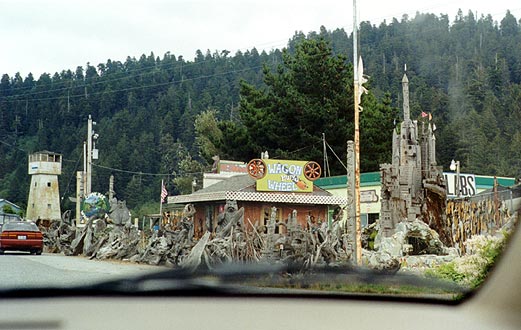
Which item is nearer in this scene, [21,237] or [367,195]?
[21,237]

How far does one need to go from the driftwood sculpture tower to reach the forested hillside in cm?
5

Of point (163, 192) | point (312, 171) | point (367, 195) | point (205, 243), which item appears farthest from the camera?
point (367, 195)

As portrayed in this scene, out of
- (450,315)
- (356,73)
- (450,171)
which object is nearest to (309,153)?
(356,73)

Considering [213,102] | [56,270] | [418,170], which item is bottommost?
[56,270]

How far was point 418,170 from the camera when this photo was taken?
7.36ft

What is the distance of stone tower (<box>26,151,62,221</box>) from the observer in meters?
1.49

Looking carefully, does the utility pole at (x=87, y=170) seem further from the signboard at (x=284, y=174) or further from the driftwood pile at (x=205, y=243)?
the signboard at (x=284, y=174)

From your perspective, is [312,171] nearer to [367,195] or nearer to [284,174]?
[284,174]

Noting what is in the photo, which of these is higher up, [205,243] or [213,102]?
[213,102]

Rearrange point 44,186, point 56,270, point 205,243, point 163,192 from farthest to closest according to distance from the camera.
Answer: point 205,243, point 163,192, point 44,186, point 56,270

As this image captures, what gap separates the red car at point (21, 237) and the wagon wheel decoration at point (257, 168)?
0.79 m

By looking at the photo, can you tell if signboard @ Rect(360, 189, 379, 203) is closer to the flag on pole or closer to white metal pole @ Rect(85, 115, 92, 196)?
the flag on pole

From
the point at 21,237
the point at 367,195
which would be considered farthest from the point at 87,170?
the point at 367,195

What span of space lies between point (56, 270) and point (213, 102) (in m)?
0.72
